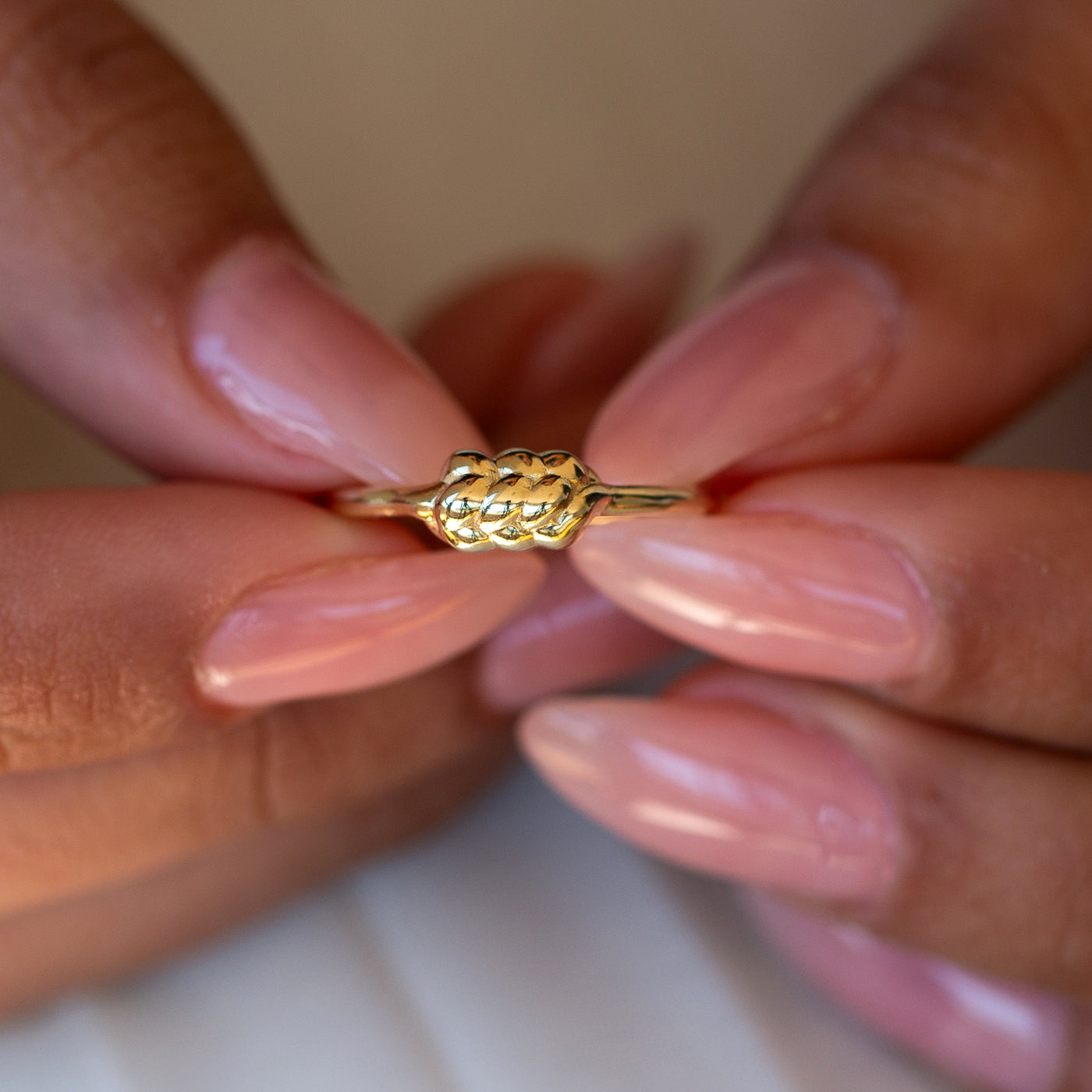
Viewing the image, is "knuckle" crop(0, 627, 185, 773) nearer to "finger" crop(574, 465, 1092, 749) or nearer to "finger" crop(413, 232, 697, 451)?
"finger" crop(574, 465, 1092, 749)

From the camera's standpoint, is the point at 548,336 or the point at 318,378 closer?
the point at 318,378

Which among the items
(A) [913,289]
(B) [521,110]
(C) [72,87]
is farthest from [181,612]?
(B) [521,110]

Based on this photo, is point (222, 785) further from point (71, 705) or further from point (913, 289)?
point (913, 289)

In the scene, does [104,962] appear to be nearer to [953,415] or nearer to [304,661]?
[304,661]

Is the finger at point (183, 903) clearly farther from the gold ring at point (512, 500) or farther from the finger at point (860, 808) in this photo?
the gold ring at point (512, 500)

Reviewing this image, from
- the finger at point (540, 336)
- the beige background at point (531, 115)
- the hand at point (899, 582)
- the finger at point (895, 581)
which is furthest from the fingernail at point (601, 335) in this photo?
the finger at point (895, 581)

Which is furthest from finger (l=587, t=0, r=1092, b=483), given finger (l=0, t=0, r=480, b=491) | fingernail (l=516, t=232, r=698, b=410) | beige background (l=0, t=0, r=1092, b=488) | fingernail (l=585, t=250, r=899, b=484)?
beige background (l=0, t=0, r=1092, b=488)

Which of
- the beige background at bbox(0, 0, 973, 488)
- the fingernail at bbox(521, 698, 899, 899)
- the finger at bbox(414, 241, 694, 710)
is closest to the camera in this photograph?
the fingernail at bbox(521, 698, 899, 899)

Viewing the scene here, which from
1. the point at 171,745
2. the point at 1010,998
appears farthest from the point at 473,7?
the point at 1010,998

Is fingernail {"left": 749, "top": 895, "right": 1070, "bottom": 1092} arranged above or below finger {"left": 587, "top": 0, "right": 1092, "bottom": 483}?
below
